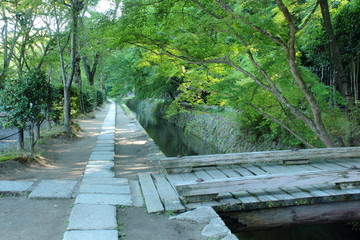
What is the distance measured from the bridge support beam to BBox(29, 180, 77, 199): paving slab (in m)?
2.42

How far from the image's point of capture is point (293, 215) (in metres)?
4.26

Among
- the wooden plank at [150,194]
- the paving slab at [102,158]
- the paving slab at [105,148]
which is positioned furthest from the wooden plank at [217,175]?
the paving slab at [105,148]

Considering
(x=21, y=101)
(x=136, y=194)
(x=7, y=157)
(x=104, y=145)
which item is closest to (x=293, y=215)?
(x=136, y=194)

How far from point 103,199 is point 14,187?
156cm

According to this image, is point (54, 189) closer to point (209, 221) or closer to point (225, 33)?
point (209, 221)

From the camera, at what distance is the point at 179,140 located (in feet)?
53.3

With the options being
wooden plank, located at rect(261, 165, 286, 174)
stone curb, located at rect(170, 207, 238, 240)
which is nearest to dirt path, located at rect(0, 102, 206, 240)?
stone curb, located at rect(170, 207, 238, 240)

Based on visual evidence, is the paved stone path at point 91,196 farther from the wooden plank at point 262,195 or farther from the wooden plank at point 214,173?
the wooden plank at point 262,195

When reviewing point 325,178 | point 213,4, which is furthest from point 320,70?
point 325,178

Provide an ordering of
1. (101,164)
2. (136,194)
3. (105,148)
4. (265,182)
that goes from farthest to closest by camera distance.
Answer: (105,148)
(101,164)
(136,194)
(265,182)

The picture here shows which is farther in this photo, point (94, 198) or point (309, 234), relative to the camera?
point (309, 234)

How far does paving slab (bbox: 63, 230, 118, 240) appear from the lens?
3.04 m

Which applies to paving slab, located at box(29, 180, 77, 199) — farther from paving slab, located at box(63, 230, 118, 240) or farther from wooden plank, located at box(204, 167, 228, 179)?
wooden plank, located at box(204, 167, 228, 179)

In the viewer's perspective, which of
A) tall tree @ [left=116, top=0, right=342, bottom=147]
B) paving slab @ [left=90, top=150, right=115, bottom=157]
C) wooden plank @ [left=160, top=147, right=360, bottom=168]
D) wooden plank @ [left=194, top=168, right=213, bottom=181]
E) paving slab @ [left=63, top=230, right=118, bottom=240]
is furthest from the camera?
paving slab @ [left=90, top=150, right=115, bottom=157]
